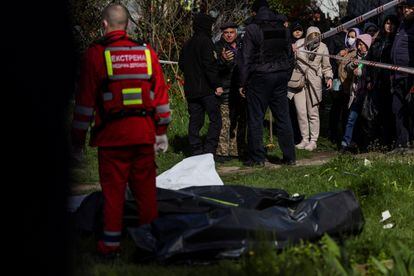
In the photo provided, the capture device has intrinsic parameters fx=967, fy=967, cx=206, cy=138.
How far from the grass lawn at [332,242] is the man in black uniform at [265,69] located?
2.09ft

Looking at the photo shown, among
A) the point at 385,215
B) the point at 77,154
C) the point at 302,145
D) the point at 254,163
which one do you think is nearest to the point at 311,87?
the point at 302,145

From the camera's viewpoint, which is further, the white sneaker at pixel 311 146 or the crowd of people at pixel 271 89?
the white sneaker at pixel 311 146

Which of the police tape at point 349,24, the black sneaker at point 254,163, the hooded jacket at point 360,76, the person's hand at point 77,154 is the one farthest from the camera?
the hooded jacket at point 360,76

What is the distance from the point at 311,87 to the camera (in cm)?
1477

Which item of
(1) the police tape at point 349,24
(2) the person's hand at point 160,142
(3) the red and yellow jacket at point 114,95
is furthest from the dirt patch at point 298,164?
(3) the red and yellow jacket at point 114,95

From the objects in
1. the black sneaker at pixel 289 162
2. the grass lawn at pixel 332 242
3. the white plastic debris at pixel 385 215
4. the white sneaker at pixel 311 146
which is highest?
the grass lawn at pixel 332 242

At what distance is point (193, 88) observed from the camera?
12930 mm

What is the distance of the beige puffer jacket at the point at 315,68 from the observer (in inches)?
578

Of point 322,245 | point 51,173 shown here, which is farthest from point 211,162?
point 51,173

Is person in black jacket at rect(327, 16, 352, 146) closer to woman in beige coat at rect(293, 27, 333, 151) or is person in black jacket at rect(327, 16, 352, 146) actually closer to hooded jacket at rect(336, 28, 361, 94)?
hooded jacket at rect(336, 28, 361, 94)

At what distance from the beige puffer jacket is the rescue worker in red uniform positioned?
26.3 feet

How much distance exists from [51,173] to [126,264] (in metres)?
3.63

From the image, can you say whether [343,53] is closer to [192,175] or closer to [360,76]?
[360,76]

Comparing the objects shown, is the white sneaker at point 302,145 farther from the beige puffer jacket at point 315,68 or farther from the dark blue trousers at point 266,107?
the dark blue trousers at point 266,107
